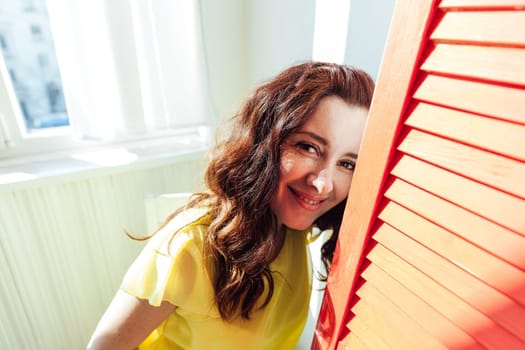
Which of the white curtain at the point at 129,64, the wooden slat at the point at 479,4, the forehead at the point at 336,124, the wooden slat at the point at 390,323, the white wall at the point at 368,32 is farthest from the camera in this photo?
the white curtain at the point at 129,64

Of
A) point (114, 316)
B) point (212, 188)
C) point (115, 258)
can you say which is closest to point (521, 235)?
point (212, 188)

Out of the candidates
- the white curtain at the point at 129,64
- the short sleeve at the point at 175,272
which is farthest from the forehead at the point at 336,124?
the white curtain at the point at 129,64

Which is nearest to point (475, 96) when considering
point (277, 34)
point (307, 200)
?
point (307, 200)

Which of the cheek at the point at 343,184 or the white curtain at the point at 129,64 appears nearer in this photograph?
the cheek at the point at 343,184

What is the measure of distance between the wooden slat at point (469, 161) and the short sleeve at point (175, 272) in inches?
17.5

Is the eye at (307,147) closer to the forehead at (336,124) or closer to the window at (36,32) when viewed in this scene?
the forehead at (336,124)

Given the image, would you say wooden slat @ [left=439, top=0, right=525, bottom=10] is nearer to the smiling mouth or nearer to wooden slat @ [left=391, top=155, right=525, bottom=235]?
wooden slat @ [left=391, top=155, right=525, bottom=235]

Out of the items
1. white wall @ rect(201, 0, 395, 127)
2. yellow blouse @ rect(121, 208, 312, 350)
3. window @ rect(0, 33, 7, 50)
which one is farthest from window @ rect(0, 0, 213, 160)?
yellow blouse @ rect(121, 208, 312, 350)

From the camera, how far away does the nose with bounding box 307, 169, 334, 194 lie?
1.88 ft

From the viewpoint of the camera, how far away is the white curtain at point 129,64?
0.90 meters

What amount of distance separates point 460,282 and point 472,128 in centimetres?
16

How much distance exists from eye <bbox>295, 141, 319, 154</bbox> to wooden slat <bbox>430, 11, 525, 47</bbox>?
0.27m

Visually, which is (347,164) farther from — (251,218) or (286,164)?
(251,218)

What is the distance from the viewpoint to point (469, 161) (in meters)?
0.32
